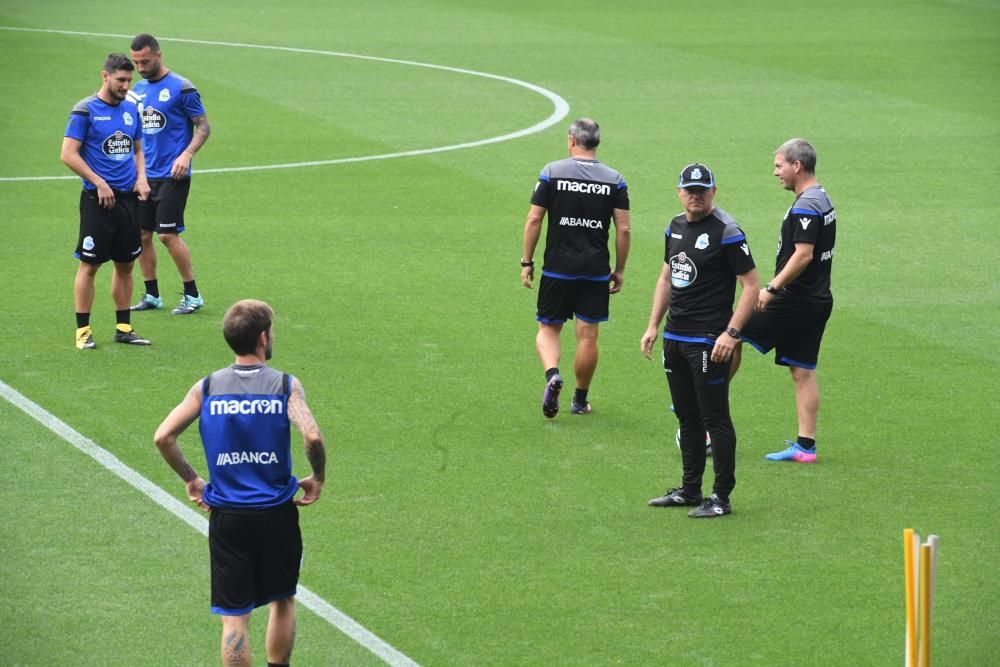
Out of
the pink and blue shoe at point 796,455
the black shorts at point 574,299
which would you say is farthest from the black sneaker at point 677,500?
the black shorts at point 574,299

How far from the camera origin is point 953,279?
1650cm

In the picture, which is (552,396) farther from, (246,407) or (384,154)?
(384,154)

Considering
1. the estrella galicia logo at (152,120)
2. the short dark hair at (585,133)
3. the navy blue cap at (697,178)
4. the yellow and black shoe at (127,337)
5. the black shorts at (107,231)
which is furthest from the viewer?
the estrella galicia logo at (152,120)

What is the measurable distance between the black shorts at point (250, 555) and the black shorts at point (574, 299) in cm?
530

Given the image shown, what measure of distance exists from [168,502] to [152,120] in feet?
18.8

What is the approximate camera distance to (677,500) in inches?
406

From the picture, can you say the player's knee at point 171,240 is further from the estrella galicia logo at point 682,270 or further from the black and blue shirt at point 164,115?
the estrella galicia logo at point 682,270

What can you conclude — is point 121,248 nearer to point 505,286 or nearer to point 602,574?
point 505,286

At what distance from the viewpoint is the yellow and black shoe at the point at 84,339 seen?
13.7 m

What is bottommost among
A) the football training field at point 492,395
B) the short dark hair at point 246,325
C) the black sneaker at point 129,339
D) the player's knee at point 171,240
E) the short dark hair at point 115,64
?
the black sneaker at point 129,339

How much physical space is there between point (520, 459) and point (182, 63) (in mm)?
21027

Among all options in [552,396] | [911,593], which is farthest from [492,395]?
[911,593]

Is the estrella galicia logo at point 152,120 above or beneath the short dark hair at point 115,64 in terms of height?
beneath

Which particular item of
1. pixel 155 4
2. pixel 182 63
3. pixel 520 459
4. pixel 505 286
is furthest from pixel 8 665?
pixel 155 4
